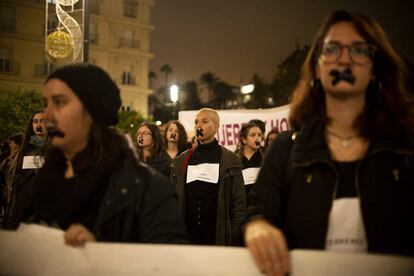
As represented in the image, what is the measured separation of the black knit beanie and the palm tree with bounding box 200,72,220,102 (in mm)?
111339

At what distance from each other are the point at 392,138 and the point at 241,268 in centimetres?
80

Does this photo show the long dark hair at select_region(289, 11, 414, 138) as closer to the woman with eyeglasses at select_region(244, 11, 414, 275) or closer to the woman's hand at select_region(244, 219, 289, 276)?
the woman with eyeglasses at select_region(244, 11, 414, 275)

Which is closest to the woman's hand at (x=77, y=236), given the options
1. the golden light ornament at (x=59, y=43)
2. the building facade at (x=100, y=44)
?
the golden light ornament at (x=59, y=43)

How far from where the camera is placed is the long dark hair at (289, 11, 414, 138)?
77.0 inches

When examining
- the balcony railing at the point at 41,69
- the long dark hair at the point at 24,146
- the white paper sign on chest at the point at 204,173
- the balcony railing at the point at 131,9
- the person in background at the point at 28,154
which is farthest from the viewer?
the balcony railing at the point at 131,9

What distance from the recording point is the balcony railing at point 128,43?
165 feet

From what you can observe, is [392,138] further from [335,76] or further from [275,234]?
[275,234]

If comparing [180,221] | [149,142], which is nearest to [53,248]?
[180,221]

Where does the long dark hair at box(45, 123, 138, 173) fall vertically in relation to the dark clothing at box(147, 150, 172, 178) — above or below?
above

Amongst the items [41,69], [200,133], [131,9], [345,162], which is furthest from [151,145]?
[131,9]

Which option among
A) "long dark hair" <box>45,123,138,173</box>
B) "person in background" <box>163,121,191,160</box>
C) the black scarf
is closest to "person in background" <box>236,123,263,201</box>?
"person in background" <box>163,121,191,160</box>

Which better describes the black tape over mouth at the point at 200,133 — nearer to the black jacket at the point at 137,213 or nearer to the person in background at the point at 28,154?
the person in background at the point at 28,154

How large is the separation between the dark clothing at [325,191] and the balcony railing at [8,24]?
137 feet

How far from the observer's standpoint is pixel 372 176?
1828mm
